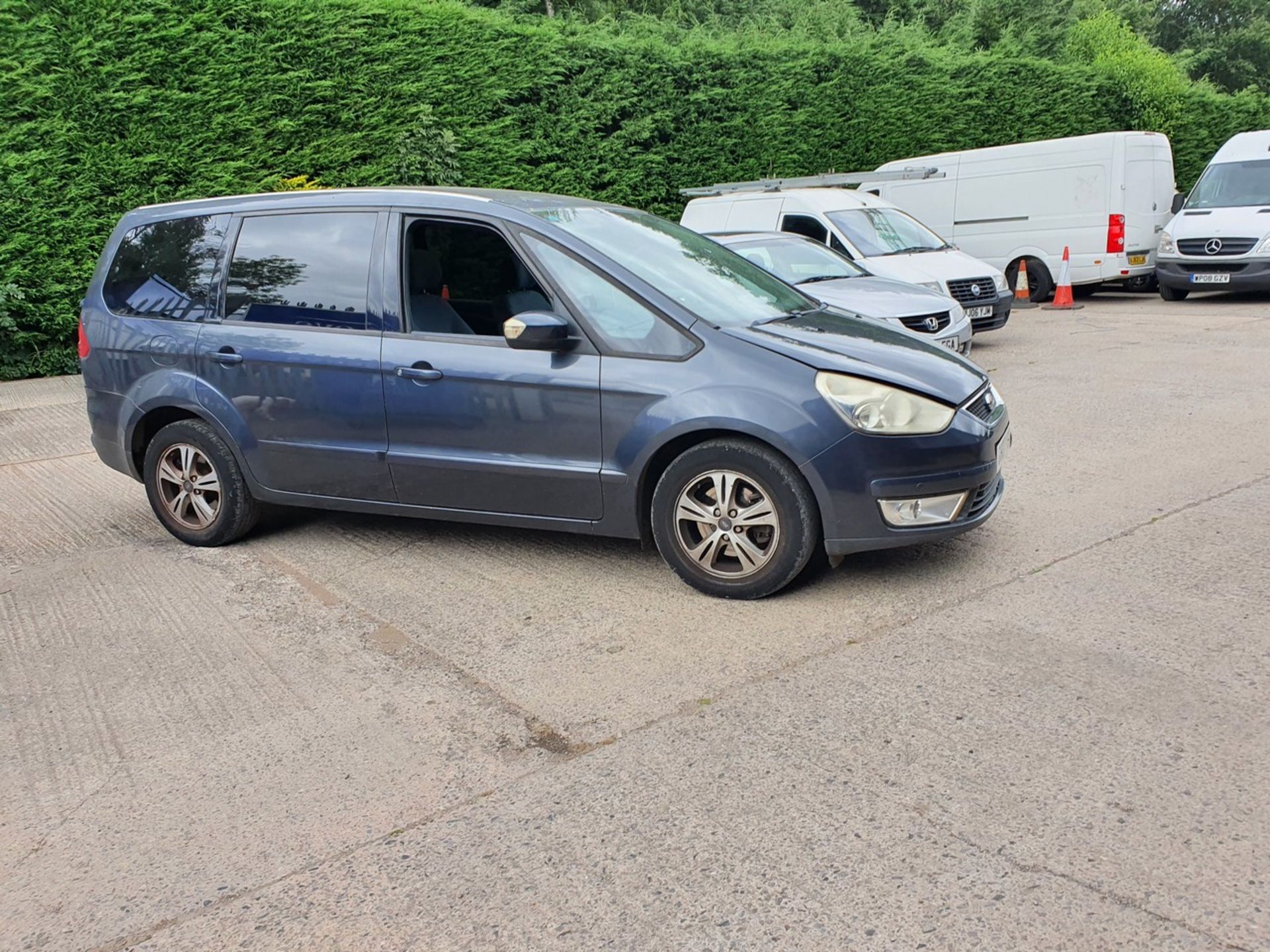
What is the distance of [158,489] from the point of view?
603cm

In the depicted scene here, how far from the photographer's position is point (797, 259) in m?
10.6

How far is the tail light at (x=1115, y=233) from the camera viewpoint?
15422 mm

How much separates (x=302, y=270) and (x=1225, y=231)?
13.4 m

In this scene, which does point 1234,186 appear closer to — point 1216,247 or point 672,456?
point 1216,247

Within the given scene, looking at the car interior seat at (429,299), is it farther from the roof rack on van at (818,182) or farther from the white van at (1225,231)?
the white van at (1225,231)

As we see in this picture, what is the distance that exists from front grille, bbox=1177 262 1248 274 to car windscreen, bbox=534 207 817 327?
37.5ft

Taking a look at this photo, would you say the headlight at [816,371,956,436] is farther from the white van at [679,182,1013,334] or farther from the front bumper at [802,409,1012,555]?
the white van at [679,182,1013,334]

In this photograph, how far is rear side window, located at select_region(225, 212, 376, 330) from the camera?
537 centimetres

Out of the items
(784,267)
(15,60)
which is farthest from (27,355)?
(784,267)

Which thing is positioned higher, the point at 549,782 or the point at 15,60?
the point at 15,60

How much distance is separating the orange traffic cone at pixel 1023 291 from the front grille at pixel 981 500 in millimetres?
12210

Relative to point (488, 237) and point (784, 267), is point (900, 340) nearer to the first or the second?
point (488, 237)

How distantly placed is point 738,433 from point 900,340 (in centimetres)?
111

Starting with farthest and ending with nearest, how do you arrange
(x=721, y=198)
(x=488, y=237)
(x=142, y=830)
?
(x=721, y=198) → (x=488, y=237) → (x=142, y=830)
